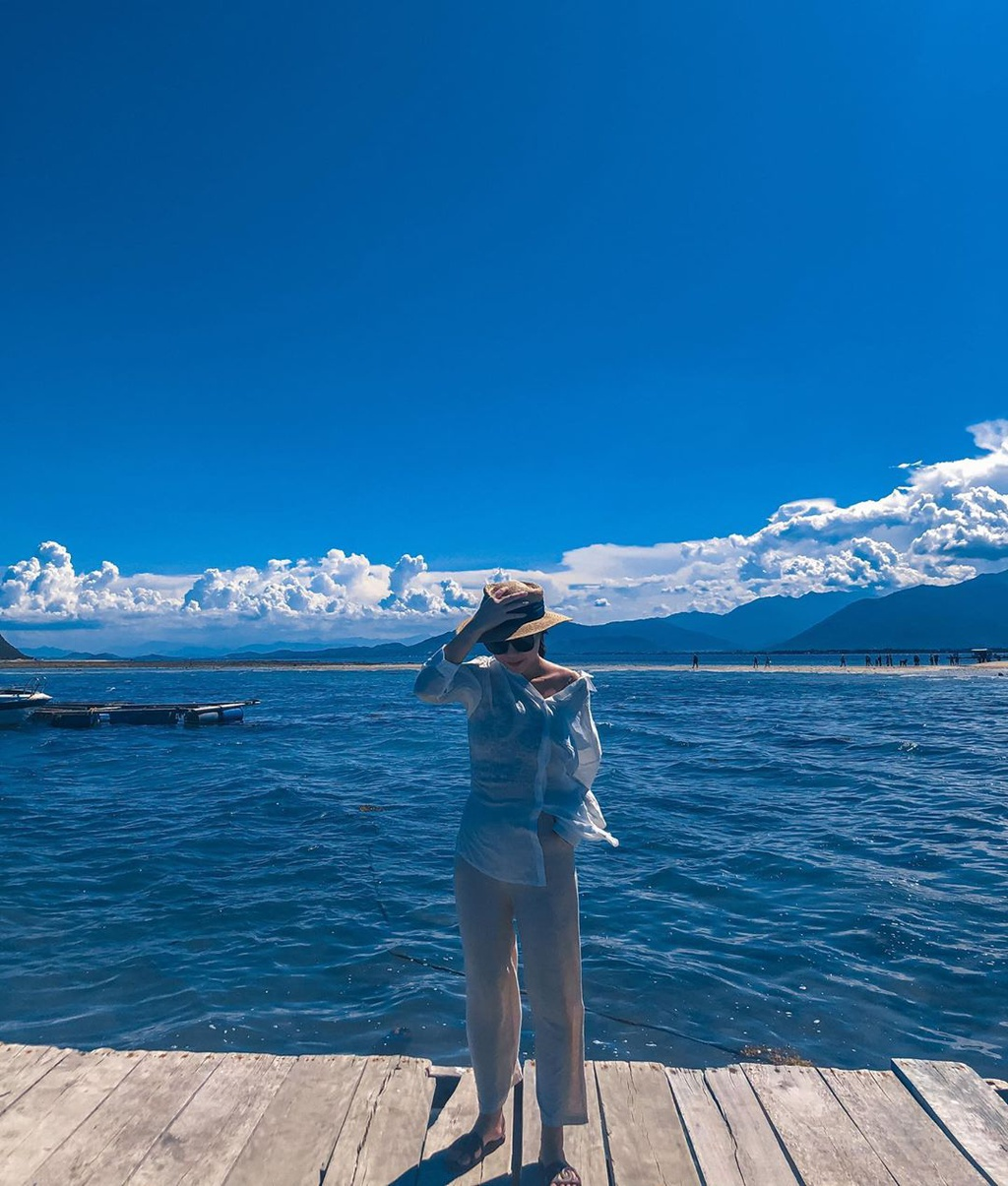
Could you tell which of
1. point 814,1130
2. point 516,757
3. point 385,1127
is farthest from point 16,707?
point 814,1130

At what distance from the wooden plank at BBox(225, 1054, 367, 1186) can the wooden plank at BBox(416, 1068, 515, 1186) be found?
1.66ft

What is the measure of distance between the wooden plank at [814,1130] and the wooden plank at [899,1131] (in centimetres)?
6

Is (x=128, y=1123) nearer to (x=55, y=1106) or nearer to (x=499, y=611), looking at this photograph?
(x=55, y=1106)

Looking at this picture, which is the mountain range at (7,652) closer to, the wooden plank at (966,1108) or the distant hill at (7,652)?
the distant hill at (7,652)

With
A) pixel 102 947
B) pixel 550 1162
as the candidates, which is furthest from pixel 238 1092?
pixel 102 947

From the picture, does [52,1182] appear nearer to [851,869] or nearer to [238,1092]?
[238,1092]

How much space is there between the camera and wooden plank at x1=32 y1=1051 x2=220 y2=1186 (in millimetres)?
3783

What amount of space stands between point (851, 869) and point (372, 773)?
1510 cm

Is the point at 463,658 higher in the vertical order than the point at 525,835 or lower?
higher

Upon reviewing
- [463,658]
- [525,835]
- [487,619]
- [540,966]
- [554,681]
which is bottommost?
[540,966]

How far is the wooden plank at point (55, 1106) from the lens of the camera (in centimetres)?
388

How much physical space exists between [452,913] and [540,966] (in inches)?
292

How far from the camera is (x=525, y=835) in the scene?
3.77m

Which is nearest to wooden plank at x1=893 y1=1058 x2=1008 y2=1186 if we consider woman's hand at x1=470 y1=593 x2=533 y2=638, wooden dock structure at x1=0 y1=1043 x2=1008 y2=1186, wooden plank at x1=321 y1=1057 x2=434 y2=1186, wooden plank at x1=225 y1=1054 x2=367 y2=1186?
wooden dock structure at x1=0 y1=1043 x2=1008 y2=1186
